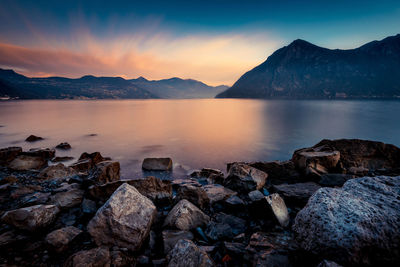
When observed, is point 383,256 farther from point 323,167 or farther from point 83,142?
point 83,142

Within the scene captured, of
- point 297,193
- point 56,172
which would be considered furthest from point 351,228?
point 56,172

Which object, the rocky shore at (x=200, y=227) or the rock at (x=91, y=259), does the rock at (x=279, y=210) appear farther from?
the rock at (x=91, y=259)

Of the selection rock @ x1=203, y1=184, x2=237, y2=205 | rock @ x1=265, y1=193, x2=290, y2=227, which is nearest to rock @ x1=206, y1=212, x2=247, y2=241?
rock @ x1=265, y1=193, x2=290, y2=227

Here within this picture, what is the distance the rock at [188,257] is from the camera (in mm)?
2668

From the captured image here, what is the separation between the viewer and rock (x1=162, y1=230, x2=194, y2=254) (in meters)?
3.50

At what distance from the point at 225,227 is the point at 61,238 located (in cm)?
329

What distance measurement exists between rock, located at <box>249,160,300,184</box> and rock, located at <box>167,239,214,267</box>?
21.0ft

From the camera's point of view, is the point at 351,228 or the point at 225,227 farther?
the point at 225,227

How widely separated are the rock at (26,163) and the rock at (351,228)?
47.5 ft

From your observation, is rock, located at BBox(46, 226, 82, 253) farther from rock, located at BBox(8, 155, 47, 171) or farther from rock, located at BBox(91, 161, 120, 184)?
rock, located at BBox(8, 155, 47, 171)

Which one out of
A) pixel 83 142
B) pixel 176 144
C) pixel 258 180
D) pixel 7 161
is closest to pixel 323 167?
pixel 258 180

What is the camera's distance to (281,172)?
8.48 metres

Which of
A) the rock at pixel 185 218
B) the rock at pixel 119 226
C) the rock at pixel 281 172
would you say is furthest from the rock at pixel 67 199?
the rock at pixel 281 172

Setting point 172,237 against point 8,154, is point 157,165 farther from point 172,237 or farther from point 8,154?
point 8,154
